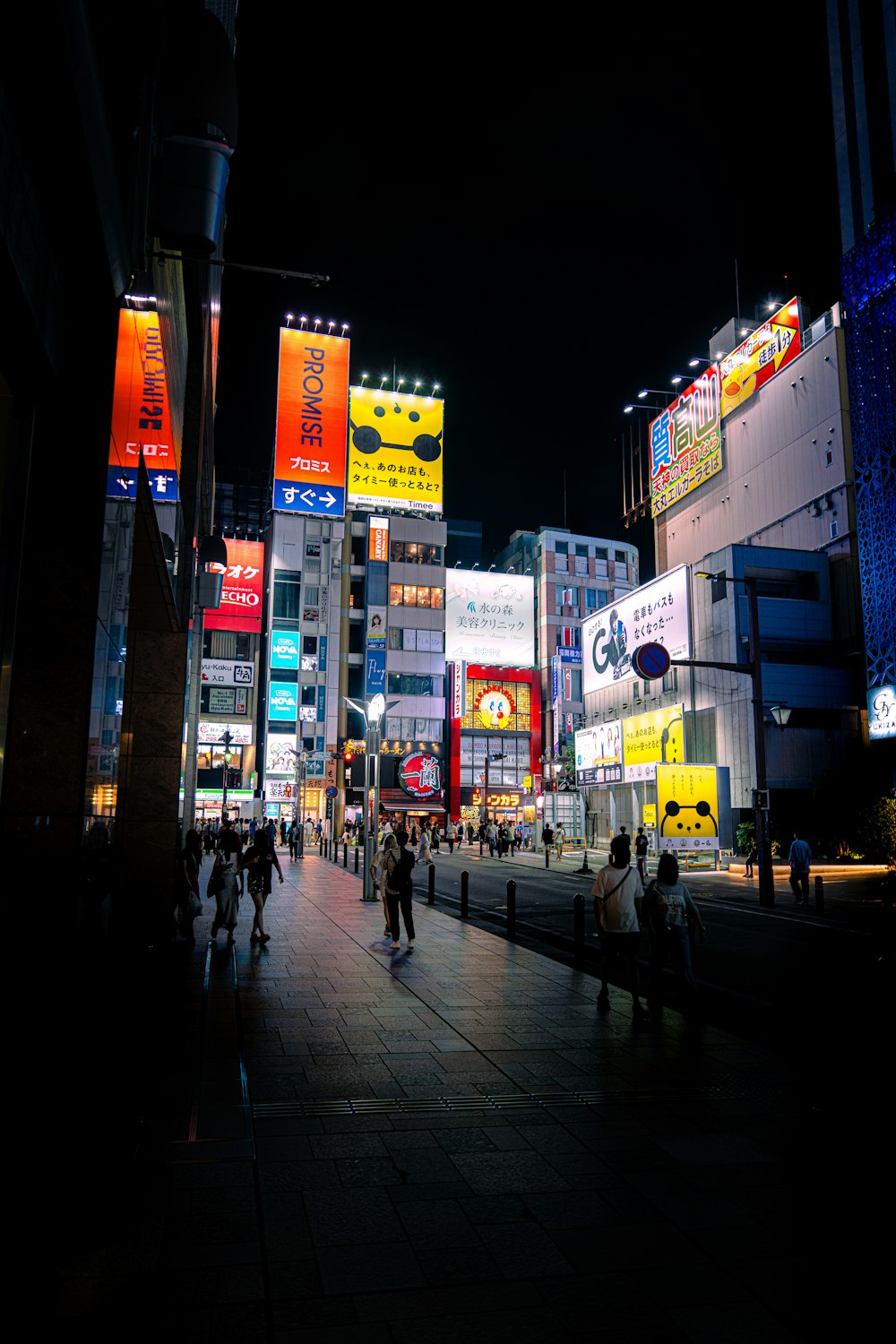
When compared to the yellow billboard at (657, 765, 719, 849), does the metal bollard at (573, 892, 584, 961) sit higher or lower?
lower

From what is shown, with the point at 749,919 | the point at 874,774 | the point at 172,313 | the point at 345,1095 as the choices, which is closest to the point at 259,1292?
the point at 345,1095

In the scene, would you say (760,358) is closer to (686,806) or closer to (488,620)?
(488,620)

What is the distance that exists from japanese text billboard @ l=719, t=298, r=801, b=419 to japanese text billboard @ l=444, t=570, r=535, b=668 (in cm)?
3357

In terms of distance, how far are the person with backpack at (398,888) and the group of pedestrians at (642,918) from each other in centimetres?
429

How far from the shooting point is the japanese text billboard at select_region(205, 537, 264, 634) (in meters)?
85.5

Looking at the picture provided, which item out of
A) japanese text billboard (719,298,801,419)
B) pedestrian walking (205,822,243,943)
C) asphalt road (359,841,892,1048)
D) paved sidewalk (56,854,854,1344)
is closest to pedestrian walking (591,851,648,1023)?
paved sidewalk (56,854,854,1344)

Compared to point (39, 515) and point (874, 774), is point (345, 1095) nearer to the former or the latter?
point (39, 515)

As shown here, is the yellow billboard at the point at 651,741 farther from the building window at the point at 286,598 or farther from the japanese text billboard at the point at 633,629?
the building window at the point at 286,598

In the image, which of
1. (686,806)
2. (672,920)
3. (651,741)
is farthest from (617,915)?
(651,741)

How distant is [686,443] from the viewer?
69750mm

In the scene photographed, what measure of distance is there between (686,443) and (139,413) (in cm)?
6560

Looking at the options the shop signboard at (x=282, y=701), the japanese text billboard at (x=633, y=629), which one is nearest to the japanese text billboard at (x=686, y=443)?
the japanese text billboard at (x=633, y=629)

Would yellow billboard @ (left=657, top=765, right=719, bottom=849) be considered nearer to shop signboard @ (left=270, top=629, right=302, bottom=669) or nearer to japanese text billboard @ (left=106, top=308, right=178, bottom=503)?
japanese text billboard @ (left=106, top=308, right=178, bottom=503)

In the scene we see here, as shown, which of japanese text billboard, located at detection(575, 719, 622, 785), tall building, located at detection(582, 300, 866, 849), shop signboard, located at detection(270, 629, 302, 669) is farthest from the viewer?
shop signboard, located at detection(270, 629, 302, 669)
